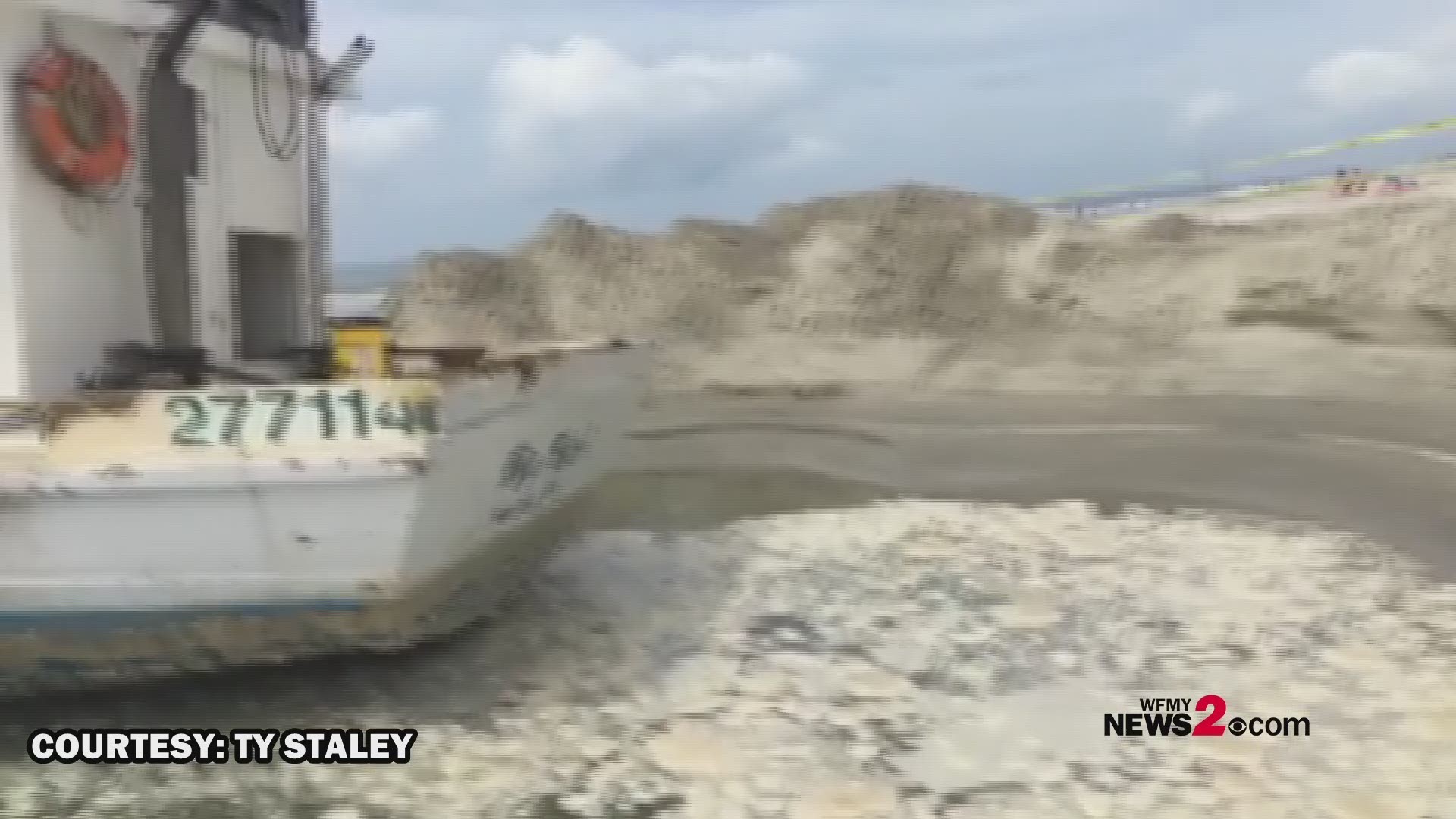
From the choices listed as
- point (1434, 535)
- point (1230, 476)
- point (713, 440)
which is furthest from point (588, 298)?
point (1434, 535)

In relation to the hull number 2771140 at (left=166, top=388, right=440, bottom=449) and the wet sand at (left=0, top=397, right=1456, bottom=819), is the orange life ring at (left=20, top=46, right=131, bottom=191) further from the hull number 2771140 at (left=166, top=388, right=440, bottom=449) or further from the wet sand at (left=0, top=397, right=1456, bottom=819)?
the wet sand at (left=0, top=397, right=1456, bottom=819)

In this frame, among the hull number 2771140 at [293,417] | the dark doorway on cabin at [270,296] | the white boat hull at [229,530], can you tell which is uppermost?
the dark doorway on cabin at [270,296]

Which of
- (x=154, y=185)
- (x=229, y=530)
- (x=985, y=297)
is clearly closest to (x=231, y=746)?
(x=229, y=530)

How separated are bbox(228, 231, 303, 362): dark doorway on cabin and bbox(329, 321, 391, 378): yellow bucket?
883mm

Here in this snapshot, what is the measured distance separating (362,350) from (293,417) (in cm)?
184

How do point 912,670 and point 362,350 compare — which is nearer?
point 912,670

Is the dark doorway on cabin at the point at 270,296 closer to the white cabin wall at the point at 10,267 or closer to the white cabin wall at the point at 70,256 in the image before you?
the white cabin wall at the point at 70,256

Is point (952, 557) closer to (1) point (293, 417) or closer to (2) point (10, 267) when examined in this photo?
(1) point (293, 417)

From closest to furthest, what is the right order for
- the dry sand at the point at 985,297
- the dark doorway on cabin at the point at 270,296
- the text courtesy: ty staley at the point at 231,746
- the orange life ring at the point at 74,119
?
the text courtesy: ty staley at the point at 231,746 < the orange life ring at the point at 74,119 < the dark doorway on cabin at the point at 270,296 < the dry sand at the point at 985,297

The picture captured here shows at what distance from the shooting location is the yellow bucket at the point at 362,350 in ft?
22.7

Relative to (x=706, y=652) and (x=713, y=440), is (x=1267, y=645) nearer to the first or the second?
(x=706, y=652)

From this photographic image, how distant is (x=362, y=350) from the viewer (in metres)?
7.01

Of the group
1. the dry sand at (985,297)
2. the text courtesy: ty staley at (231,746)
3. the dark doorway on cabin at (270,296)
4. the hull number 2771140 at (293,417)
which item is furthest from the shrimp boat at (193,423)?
the dry sand at (985,297)

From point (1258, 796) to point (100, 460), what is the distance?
405cm
